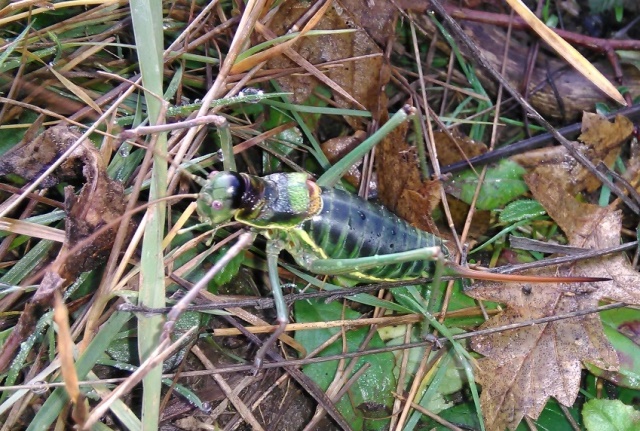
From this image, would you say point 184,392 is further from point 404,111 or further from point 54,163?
point 404,111

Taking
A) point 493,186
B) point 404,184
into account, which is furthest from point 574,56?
point 404,184

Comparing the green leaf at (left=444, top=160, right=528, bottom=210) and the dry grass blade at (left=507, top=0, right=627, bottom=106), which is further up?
the dry grass blade at (left=507, top=0, right=627, bottom=106)

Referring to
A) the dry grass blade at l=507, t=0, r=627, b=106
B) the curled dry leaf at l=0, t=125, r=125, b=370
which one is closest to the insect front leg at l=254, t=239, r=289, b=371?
the curled dry leaf at l=0, t=125, r=125, b=370

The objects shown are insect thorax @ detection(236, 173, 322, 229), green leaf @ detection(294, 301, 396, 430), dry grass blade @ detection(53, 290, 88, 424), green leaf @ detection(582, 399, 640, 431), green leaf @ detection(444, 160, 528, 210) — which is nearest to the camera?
dry grass blade @ detection(53, 290, 88, 424)

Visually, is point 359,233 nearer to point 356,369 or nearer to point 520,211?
point 356,369

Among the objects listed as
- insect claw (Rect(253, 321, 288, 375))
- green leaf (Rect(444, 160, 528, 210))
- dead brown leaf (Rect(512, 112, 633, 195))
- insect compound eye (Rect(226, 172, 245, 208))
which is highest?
insect compound eye (Rect(226, 172, 245, 208))

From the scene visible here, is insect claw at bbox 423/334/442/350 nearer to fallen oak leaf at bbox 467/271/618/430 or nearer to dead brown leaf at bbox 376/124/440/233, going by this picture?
fallen oak leaf at bbox 467/271/618/430

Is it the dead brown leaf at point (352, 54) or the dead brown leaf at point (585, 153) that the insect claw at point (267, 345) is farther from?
the dead brown leaf at point (585, 153)

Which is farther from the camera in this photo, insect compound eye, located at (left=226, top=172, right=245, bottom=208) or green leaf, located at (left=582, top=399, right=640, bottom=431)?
green leaf, located at (left=582, top=399, right=640, bottom=431)
